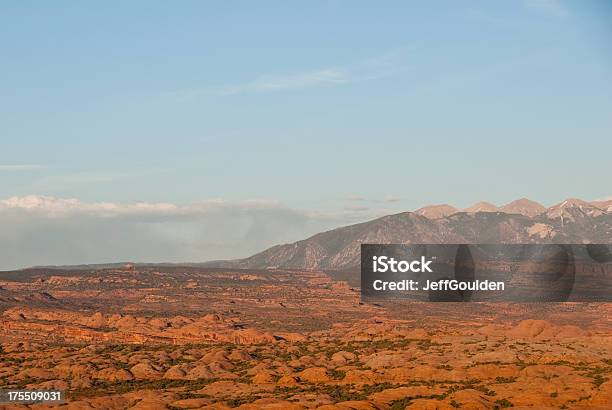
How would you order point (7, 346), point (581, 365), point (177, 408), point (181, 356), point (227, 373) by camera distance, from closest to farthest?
point (177, 408) < point (581, 365) < point (227, 373) < point (181, 356) < point (7, 346)

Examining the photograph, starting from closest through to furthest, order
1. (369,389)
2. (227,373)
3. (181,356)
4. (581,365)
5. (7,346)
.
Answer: (369,389) → (581,365) → (227,373) → (181,356) → (7,346)

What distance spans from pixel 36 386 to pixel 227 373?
23.0 meters

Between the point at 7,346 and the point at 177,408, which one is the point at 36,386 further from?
the point at 7,346

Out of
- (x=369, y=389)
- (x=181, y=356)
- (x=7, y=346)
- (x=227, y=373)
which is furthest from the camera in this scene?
(x=7, y=346)

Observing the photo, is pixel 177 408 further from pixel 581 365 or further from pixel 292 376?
pixel 581 365

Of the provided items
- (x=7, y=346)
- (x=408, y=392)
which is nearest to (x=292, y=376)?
(x=408, y=392)

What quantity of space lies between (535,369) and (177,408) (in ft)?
131

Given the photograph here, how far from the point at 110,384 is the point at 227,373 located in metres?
14.4

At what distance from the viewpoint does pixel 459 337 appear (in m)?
133

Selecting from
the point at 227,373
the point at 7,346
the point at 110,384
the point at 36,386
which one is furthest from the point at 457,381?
the point at 7,346

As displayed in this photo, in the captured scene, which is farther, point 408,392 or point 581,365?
point 581,365

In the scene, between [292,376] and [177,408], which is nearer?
[177,408]

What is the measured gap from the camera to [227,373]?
114000 millimetres

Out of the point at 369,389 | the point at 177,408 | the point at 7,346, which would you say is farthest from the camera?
the point at 7,346
